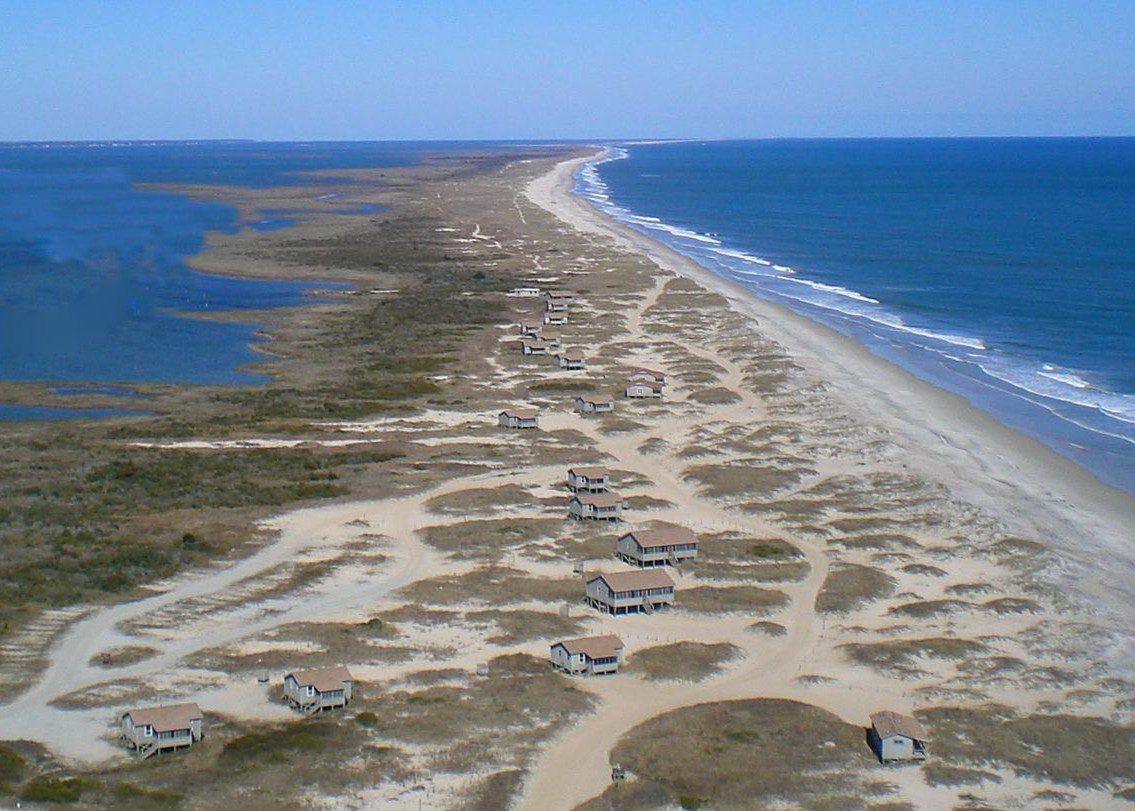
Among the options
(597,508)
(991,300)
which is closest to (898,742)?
(597,508)

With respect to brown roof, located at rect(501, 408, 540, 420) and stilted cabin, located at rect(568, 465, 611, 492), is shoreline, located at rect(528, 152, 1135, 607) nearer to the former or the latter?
stilted cabin, located at rect(568, 465, 611, 492)

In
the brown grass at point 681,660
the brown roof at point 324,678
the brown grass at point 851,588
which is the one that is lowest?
the brown grass at point 681,660

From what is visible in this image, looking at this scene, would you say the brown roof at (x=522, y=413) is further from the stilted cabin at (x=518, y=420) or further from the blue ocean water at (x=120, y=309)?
the blue ocean water at (x=120, y=309)

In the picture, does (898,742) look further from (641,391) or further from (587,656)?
(641,391)

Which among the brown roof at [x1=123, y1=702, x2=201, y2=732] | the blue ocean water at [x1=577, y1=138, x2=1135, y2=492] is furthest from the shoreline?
the brown roof at [x1=123, y1=702, x2=201, y2=732]

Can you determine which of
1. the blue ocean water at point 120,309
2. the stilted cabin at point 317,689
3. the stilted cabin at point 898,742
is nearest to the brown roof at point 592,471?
the stilted cabin at point 317,689

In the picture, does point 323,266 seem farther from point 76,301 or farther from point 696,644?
point 696,644

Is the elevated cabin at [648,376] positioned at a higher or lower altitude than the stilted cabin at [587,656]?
higher
